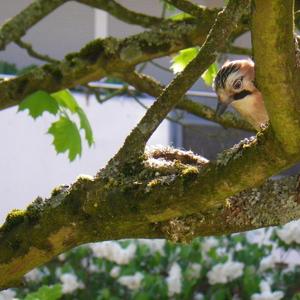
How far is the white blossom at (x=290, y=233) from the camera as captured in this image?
426 centimetres

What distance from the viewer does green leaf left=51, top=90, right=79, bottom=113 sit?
2.44 m

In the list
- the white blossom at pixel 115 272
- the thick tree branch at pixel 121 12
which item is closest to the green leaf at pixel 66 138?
the thick tree branch at pixel 121 12

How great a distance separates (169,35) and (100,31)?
598 centimetres

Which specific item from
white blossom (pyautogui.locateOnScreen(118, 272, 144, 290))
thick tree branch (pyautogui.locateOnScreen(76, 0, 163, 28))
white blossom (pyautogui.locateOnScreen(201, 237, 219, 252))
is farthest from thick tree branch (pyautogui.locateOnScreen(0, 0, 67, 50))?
white blossom (pyautogui.locateOnScreen(201, 237, 219, 252))

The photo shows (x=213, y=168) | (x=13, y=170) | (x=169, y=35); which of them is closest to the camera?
(x=213, y=168)

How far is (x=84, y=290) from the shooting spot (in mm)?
4172

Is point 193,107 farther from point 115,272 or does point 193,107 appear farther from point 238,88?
point 115,272

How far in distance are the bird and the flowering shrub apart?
1411 millimetres

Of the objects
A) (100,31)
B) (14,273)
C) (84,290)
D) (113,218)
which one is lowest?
(84,290)

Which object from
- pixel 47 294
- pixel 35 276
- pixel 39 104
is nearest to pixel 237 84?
pixel 39 104

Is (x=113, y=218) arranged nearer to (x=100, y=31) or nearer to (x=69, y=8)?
(x=100, y=31)

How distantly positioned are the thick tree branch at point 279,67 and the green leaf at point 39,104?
4.02ft

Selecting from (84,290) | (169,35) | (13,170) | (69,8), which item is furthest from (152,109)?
(69,8)

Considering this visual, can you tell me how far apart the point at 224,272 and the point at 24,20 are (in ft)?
6.03
